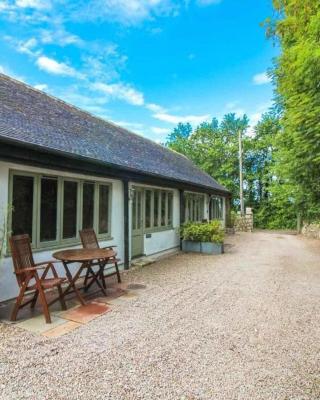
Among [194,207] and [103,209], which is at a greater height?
[194,207]

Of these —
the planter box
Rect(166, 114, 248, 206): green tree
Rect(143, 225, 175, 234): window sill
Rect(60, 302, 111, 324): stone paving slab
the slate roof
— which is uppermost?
Rect(166, 114, 248, 206): green tree

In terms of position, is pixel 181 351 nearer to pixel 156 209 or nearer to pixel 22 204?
pixel 22 204

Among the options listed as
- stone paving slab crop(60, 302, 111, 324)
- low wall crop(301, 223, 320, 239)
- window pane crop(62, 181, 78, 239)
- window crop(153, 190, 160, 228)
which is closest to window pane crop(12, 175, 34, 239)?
window pane crop(62, 181, 78, 239)

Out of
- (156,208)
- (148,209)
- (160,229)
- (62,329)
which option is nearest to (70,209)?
(62,329)

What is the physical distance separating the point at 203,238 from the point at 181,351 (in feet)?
25.1

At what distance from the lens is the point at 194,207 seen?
549 inches

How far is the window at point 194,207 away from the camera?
512 inches

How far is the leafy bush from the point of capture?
10.7 meters

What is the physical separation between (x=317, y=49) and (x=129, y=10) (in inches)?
240

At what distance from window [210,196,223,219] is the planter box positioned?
20.3 feet

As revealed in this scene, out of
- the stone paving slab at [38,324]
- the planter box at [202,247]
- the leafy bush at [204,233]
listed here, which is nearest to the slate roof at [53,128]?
the leafy bush at [204,233]

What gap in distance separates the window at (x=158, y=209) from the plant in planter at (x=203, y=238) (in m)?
0.82

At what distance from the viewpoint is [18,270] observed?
4.18m

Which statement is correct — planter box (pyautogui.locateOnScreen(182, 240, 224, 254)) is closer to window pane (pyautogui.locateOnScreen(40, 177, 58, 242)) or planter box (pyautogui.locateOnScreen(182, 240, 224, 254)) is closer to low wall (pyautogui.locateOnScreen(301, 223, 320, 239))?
window pane (pyautogui.locateOnScreen(40, 177, 58, 242))
